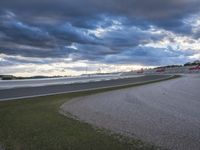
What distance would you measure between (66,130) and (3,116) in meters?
3.68

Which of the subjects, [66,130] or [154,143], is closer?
[154,143]

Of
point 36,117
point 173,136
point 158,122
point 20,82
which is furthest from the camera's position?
point 20,82

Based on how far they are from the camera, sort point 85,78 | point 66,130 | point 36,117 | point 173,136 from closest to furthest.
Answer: point 173,136 < point 66,130 < point 36,117 < point 85,78

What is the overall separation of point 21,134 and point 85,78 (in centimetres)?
3191

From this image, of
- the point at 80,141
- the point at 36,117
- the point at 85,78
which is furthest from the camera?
the point at 85,78

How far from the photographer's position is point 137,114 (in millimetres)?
10539

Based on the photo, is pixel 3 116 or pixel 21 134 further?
pixel 3 116

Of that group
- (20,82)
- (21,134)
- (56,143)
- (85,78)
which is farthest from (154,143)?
(85,78)

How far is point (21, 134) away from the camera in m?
7.29

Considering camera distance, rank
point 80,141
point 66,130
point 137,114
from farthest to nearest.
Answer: point 137,114 < point 66,130 < point 80,141

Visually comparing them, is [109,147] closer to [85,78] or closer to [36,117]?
[36,117]

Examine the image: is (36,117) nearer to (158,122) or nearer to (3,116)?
(3,116)

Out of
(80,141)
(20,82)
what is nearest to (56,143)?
(80,141)

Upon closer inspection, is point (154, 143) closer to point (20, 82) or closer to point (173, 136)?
point (173, 136)
